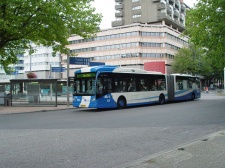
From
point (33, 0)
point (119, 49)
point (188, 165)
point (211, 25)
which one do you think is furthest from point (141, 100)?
point (119, 49)

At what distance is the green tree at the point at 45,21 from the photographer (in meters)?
17.8

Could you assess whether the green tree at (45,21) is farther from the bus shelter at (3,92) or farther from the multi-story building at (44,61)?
the multi-story building at (44,61)

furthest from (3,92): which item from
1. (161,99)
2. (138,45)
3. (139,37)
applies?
(139,37)

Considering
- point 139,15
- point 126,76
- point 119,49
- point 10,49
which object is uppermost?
point 139,15

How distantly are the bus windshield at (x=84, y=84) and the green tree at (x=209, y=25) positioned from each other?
1018 cm

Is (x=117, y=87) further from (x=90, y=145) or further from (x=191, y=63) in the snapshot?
(x=191, y=63)

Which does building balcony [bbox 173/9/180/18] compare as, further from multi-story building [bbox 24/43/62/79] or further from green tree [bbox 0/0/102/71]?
green tree [bbox 0/0/102/71]

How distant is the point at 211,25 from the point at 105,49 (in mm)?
54479

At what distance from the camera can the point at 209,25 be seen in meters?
21.3

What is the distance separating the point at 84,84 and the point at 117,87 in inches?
92.4

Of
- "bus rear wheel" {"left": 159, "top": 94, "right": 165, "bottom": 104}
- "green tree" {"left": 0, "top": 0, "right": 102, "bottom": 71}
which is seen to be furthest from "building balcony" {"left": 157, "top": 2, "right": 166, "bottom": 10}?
"bus rear wheel" {"left": 159, "top": 94, "right": 165, "bottom": 104}

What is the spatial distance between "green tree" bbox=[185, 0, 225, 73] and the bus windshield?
33.4 ft

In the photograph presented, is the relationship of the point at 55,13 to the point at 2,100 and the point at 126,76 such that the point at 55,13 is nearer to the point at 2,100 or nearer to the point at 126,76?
the point at 126,76

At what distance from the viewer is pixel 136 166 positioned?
478 centimetres
